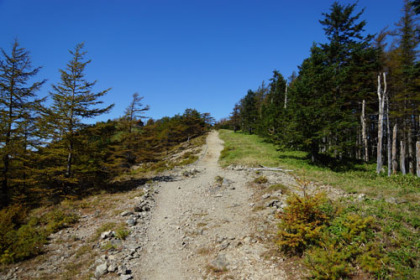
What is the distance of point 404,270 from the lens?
14.5 feet

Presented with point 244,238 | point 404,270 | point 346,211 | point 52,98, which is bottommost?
point 244,238

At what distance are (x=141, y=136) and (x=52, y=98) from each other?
1383 centimetres

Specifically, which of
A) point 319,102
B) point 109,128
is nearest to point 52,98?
→ point 109,128

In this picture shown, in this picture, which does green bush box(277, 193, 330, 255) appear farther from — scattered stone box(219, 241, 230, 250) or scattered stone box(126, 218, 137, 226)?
scattered stone box(126, 218, 137, 226)

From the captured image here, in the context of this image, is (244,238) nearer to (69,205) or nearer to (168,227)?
(168,227)

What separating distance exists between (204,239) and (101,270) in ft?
12.0

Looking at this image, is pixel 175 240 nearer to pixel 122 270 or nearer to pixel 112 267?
pixel 122 270

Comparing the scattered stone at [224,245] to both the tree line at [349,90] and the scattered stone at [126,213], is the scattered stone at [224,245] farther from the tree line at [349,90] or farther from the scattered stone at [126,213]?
the tree line at [349,90]

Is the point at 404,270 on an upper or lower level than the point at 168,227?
upper

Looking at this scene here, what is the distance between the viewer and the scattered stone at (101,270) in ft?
19.2

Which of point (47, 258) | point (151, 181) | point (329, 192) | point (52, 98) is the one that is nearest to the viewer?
point (47, 258)

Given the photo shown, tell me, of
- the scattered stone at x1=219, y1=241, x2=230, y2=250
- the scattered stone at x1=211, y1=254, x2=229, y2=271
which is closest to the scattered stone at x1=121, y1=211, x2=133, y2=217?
the scattered stone at x1=219, y1=241, x2=230, y2=250

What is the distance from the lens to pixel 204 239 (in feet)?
24.8

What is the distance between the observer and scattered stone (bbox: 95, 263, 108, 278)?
586cm
